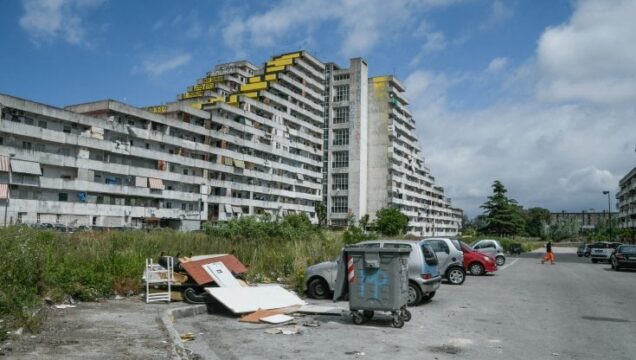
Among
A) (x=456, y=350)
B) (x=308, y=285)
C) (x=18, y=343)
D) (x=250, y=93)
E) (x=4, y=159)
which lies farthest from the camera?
(x=250, y=93)

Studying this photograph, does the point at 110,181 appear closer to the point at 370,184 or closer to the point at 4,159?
the point at 4,159

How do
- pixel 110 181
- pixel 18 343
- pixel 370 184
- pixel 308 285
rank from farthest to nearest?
pixel 370 184 < pixel 110 181 < pixel 308 285 < pixel 18 343

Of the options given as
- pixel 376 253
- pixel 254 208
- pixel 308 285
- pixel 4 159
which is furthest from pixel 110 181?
pixel 376 253

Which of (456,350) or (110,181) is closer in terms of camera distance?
(456,350)

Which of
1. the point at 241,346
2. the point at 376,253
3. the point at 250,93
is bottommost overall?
the point at 241,346

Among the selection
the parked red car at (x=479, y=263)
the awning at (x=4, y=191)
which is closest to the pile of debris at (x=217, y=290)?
the parked red car at (x=479, y=263)

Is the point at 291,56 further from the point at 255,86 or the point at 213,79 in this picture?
the point at 213,79

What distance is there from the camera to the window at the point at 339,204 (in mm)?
103625

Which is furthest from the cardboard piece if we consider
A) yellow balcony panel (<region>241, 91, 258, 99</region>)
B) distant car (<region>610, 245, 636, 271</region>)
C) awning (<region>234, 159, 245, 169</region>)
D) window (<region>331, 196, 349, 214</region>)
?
window (<region>331, 196, 349, 214</region>)

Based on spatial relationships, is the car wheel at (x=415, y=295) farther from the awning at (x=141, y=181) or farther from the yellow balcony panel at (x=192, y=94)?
the yellow balcony panel at (x=192, y=94)

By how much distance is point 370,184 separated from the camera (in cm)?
10694

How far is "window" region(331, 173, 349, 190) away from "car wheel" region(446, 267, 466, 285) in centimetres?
8472

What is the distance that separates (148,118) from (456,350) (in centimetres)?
6274

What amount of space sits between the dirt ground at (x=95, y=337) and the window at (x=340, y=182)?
93765 mm
